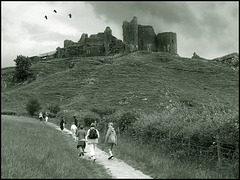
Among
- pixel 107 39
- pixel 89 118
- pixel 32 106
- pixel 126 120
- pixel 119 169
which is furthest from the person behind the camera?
pixel 107 39

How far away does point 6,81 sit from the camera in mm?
97000

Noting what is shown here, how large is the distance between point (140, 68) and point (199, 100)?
30.2m

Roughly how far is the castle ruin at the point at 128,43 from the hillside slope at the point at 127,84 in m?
7.78

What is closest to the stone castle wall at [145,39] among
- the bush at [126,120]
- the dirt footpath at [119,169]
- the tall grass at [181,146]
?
the bush at [126,120]

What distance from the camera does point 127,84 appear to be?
75438 mm

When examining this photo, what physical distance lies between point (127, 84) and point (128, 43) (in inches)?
1463

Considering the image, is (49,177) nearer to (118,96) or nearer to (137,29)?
(118,96)

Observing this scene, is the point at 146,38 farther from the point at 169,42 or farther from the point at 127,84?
the point at 127,84

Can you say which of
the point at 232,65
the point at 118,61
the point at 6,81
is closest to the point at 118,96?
the point at 118,61

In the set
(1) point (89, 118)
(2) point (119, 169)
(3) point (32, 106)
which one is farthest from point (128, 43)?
(2) point (119, 169)

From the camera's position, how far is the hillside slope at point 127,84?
2458 inches

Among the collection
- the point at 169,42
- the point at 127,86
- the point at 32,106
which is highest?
the point at 169,42

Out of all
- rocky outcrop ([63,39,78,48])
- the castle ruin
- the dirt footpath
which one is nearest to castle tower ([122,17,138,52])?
the castle ruin

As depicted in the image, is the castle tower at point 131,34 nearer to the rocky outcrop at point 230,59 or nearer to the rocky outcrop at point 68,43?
the rocky outcrop at point 68,43
